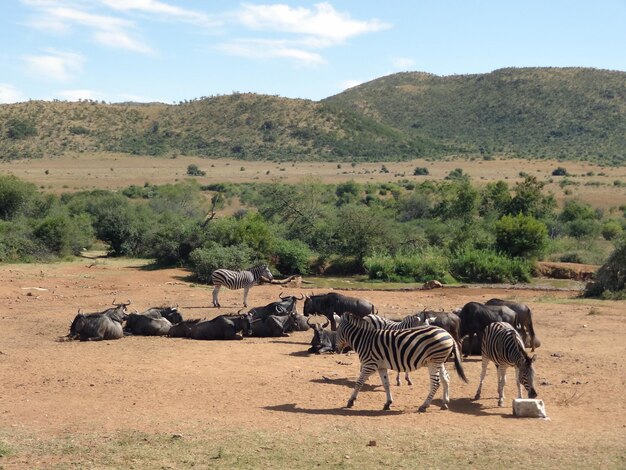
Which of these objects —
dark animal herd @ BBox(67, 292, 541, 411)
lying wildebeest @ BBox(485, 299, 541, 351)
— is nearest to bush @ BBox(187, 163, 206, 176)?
dark animal herd @ BBox(67, 292, 541, 411)

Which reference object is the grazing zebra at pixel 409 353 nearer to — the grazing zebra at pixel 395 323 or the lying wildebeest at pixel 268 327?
the grazing zebra at pixel 395 323

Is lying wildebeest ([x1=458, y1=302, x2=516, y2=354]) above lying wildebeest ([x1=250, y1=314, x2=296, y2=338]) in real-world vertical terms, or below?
above

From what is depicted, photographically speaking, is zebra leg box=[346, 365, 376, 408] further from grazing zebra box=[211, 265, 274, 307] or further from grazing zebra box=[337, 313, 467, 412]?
grazing zebra box=[211, 265, 274, 307]

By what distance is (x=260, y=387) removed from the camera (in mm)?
14523

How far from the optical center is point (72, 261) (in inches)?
1437

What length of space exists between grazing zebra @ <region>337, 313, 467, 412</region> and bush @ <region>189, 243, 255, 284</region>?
705 inches

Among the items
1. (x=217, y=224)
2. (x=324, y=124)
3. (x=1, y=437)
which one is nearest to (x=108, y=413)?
(x=1, y=437)

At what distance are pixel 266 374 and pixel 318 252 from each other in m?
22.3

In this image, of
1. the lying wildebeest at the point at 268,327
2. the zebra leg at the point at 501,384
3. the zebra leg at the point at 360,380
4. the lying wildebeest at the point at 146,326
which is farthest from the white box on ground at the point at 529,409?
the lying wildebeest at the point at 146,326

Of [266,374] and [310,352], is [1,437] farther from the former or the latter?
[310,352]

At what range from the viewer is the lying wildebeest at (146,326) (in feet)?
64.5

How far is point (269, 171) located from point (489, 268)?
5790 centimetres

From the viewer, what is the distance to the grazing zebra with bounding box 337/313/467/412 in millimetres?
12906

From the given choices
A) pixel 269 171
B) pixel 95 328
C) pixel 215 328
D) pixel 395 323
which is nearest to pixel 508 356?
pixel 395 323
